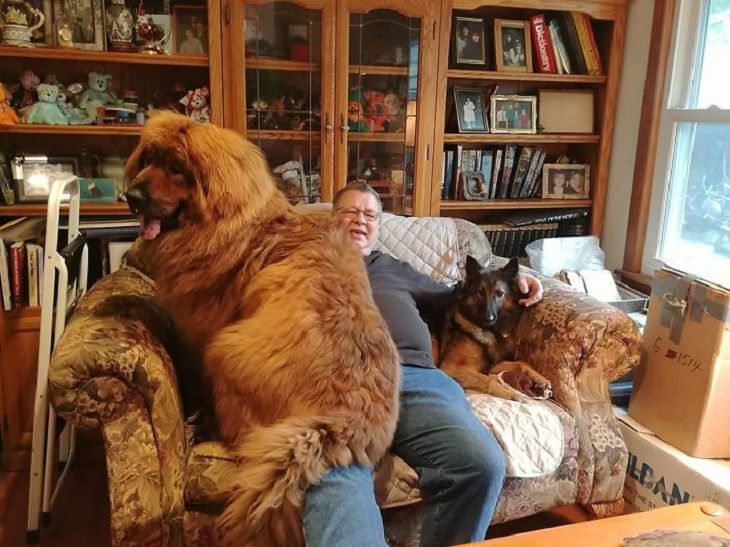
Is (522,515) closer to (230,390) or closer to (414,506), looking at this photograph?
(414,506)

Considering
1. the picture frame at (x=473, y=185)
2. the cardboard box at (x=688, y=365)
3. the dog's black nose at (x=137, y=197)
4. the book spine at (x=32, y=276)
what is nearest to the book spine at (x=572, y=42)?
the picture frame at (x=473, y=185)

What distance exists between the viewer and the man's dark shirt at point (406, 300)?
183cm

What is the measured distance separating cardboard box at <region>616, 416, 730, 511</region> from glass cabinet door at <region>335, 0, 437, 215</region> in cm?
138

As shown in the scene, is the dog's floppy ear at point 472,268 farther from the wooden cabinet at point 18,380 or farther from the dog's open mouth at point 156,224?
the wooden cabinet at point 18,380

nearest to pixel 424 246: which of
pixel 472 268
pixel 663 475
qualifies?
pixel 472 268

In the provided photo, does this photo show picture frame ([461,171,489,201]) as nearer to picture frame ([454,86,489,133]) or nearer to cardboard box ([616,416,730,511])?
picture frame ([454,86,489,133])

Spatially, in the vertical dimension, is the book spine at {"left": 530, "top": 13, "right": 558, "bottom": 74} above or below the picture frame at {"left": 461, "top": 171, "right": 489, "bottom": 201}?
above

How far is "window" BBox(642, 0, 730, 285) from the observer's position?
259 centimetres

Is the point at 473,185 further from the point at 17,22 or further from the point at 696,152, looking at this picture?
the point at 17,22

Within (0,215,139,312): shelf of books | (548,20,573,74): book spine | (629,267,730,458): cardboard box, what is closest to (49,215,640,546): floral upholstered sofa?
(629,267,730,458): cardboard box

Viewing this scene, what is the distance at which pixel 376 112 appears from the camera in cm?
288

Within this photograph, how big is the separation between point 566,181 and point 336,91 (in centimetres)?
127

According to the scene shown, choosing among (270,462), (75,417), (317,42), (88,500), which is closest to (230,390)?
(270,462)

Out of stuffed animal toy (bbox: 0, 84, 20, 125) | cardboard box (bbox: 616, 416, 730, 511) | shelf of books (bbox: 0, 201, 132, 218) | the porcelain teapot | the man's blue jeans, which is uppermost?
the porcelain teapot
